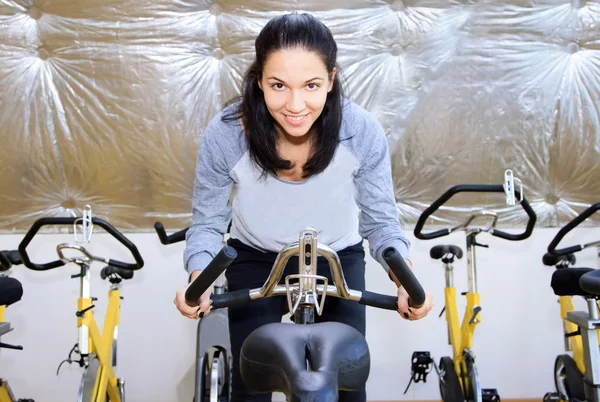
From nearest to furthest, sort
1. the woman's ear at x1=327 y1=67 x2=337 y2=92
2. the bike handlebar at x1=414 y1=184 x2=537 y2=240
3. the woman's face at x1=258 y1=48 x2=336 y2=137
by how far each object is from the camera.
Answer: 1. the woman's face at x1=258 y1=48 x2=336 y2=137
2. the woman's ear at x1=327 y1=67 x2=337 y2=92
3. the bike handlebar at x1=414 y1=184 x2=537 y2=240

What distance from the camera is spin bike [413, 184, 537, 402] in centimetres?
237

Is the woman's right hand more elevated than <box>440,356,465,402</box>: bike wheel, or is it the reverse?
the woman's right hand

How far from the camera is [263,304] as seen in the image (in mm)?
1552

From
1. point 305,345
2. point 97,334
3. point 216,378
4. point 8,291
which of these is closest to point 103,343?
point 97,334

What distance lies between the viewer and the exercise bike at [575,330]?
2.16m

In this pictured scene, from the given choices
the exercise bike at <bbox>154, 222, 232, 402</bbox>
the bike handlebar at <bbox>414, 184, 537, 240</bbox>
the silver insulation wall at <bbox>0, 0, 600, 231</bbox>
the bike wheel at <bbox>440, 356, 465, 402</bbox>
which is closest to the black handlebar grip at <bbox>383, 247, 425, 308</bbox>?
the exercise bike at <bbox>154, 222, 232, 402</bbox>

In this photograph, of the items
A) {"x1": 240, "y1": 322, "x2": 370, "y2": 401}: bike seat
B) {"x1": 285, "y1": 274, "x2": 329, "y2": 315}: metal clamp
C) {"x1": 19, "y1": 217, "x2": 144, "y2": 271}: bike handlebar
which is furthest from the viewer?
{"x1": 19, "y1": 217, "x2": 144, "y2": 271}: bike handlebar

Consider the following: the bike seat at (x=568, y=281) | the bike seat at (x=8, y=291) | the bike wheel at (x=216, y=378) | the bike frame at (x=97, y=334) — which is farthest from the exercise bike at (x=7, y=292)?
the bike seat at (x=568, y=281)

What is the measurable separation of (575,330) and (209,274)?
180 centimetres

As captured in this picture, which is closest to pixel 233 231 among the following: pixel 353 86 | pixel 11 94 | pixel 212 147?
pixel 212 147

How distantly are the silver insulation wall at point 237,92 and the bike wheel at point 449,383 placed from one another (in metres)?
0.64

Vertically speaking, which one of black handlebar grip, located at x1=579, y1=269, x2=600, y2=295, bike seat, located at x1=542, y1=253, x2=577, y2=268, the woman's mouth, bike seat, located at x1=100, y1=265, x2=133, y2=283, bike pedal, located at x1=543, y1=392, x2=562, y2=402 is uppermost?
the woman's mouth

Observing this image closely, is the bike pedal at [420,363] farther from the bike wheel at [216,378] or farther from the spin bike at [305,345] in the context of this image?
the spin bike at [305,345]

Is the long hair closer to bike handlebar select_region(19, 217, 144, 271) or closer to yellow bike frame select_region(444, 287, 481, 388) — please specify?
bike handlebar select_region(19, 217, 144, 271)
